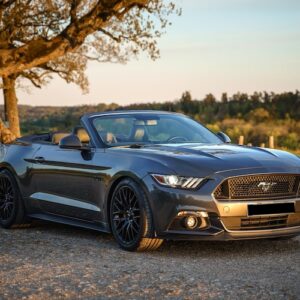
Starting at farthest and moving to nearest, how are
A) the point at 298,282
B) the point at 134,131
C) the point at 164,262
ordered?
the point at 134,131 < the point at 164,262 < the point at 298,282

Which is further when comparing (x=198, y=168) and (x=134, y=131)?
(x=134, y=131)

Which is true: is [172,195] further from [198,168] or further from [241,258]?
[241,258]

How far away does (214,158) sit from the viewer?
870cm

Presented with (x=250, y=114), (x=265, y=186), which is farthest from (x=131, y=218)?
(x=250, y=114)

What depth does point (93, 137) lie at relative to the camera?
992 centimetres

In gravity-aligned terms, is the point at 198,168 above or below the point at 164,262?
above

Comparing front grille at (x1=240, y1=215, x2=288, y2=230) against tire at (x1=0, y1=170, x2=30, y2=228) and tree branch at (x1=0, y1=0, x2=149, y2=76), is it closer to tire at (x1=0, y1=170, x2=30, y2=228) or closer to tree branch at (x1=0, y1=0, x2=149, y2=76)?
tire at (x1=0, y1=170, x2=30, y2=228)

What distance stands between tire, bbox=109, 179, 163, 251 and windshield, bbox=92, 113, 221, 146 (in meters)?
0.95

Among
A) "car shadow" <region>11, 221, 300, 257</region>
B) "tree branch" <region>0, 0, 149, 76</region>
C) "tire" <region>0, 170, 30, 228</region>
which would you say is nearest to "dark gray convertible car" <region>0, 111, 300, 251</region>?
"car shadow" <region>11, 221, 300, 257</region>

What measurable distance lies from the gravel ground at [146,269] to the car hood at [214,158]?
2.97ft

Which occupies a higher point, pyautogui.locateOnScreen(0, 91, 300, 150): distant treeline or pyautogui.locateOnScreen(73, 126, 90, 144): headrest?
pyautogui.locateOnScreen(73, 126, 90, 144): headrest

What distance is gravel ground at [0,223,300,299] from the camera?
21.4 ft

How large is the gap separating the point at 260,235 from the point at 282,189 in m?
0.55

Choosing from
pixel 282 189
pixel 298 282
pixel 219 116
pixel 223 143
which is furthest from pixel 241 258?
pixel 219 116
